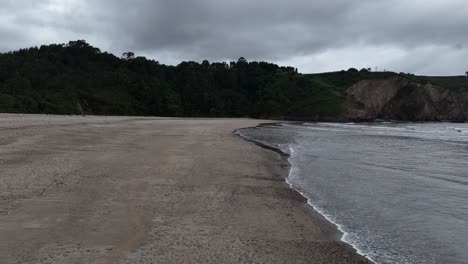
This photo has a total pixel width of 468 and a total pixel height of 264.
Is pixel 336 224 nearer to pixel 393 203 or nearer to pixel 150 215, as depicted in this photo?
pixel 393 203

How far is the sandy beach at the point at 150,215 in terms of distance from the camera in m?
5.62

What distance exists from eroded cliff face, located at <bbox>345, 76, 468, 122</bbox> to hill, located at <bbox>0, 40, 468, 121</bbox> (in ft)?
2.33

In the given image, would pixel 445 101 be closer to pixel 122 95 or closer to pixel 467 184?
pixel 122 95

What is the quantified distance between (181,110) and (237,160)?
10141cm

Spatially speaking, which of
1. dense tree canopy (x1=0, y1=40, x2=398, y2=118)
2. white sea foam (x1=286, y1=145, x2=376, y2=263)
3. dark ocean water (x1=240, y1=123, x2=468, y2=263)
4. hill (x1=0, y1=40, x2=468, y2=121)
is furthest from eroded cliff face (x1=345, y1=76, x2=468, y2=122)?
white sea foam (x1=286, y1=145, x2=376, y2=263)

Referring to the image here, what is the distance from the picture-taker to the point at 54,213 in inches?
278

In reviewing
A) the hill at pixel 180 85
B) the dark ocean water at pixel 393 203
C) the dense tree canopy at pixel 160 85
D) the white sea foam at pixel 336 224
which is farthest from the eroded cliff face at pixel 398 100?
the white sea foam at pixel 336 224

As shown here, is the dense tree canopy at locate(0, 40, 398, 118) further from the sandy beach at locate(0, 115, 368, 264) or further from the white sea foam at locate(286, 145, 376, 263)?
the white sea foam at locate(286, 145, 376, 263)

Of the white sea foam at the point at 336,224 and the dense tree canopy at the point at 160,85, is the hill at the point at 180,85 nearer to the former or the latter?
the dense tree canopy at the point at 160,85

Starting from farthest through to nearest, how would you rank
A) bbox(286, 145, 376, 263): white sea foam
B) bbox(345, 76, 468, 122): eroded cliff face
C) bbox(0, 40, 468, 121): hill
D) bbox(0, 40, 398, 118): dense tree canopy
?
1. bbox(345, 76, 468, 122): eroded cliff face
2. bbox(0, 40, 468, 121): hill
3. bbox(0, 40, 398, 118): dense tree canopy
4. bbox(286, 145, 376, 263): white sea foam

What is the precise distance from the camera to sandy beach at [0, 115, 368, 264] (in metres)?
5.62

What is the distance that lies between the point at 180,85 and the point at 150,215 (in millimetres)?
123701

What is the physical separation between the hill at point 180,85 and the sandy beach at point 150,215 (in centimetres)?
7291

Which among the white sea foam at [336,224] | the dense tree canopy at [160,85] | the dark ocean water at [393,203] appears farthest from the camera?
the dense tree canopy at [160,85]
